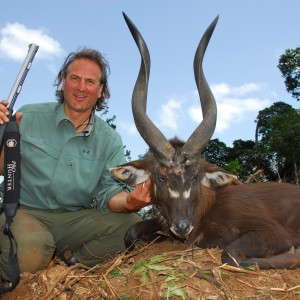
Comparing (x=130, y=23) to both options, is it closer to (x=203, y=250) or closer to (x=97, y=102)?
(x=97, y=102)


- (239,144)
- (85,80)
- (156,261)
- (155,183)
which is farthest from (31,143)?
(239,144)

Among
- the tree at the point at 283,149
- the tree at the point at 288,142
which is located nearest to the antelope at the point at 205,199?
the tree at the point at 283,149

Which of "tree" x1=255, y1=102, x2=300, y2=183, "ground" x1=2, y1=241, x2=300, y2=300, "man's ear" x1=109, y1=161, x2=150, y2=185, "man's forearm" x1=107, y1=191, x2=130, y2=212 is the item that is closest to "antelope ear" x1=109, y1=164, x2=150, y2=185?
"man's ear" x1=109, y1=161, x2=150, y2=185

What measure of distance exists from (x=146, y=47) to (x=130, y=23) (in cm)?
34

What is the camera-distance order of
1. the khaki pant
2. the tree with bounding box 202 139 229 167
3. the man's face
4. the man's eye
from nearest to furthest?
the khaki pant, the man's face, the man's eye, the tree with bounding box 202 139 229 167

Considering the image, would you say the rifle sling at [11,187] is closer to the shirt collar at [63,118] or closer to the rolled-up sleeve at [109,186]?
the shirt collar at [63,118]

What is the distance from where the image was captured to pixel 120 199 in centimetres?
570

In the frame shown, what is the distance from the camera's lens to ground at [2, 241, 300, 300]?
4008 millimetres

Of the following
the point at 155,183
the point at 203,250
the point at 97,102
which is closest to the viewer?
the point at 203,250

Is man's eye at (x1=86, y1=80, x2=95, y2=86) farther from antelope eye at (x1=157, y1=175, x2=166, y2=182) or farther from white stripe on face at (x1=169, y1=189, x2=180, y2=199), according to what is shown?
white stripe on face at (x1=169, y1=189, x2=180, y2=199)

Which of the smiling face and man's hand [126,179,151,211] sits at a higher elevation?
the smiling face

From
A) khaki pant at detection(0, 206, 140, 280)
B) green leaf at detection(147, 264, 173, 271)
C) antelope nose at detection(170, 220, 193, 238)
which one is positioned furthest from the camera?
khaki pant at detection(0, 206, 140, 280)

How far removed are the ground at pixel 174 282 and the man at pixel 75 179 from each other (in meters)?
0.98

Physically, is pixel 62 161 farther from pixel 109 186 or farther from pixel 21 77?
pixel 21 77
